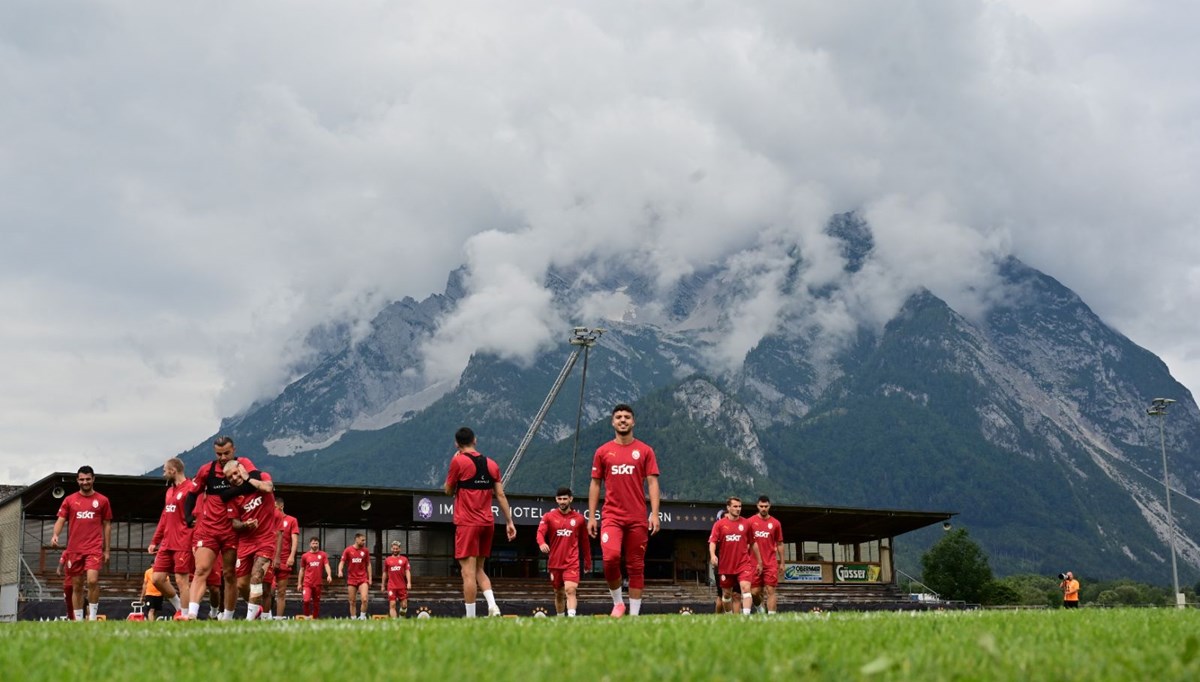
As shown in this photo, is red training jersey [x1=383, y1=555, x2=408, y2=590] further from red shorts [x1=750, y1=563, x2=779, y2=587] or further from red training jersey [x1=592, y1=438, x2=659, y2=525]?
red training jersey [x1=592, y1=438, x2=659, y2=525]

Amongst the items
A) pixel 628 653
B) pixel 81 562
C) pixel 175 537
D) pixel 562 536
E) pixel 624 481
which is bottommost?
pixel 628 653

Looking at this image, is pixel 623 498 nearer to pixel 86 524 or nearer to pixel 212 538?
pixel 212 538

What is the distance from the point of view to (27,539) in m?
51.1

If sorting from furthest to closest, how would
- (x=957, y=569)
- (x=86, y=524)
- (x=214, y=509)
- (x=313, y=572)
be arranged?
(x=957, y=569) < (x=313, y=572) < (x=86, y=524) < (x=214, y=509)

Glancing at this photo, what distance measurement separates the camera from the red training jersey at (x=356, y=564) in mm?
29516

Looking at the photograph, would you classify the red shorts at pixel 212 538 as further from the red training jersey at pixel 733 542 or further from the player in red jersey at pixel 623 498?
the red training jersey at pixel 733 542

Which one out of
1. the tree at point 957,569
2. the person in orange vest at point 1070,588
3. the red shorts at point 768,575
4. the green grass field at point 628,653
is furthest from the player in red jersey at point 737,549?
the tree at point 957,569

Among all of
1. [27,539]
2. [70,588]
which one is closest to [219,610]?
[70,588]

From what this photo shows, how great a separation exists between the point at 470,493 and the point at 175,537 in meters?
6.14

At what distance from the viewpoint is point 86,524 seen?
19.6 metres

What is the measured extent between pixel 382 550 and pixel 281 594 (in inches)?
1257

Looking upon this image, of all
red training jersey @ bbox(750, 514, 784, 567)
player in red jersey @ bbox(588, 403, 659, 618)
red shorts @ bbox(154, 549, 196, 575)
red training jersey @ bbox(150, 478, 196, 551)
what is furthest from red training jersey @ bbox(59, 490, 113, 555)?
red training jersey @ bbox(750, 514, 784, 567)

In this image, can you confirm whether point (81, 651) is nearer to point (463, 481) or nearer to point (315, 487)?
point (463, 481)

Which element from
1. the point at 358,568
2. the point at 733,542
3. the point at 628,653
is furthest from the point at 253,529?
the point at 358,568
